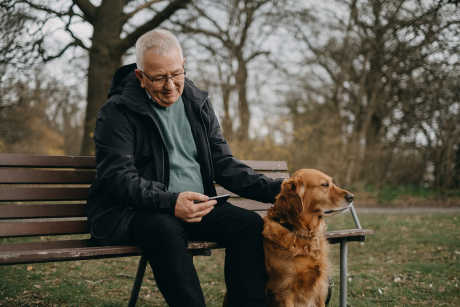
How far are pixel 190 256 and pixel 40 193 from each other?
1.27 metres

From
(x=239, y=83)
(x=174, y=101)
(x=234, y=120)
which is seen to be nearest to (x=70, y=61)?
(x=234, y=120)

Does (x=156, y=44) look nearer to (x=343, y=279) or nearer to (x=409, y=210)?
(x=343, y=279)

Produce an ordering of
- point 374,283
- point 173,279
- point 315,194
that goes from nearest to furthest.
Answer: point 173,279
point 315,194
point 374,283

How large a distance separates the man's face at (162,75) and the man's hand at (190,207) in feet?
2.13

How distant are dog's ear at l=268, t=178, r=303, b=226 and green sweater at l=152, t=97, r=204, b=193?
49 cm

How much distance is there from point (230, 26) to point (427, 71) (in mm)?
5706

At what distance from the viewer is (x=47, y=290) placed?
3811mm

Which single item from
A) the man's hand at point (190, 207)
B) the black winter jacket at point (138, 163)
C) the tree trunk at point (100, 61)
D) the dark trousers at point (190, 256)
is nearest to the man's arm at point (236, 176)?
the black winter jacket at point (138, 163)

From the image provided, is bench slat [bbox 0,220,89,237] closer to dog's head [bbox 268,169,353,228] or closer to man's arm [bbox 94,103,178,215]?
man's arm [bbox 94,103,178,215]

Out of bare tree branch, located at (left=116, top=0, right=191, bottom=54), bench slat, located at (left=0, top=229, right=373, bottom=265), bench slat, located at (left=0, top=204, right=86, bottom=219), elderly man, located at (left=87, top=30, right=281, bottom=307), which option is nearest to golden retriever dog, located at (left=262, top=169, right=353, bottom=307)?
elderly man, located at (left=87, top=30, right=281, bottom=307)

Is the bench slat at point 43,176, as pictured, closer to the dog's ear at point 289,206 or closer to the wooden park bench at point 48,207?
the wooden park bench at point 48,207

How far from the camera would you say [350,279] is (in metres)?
4.29

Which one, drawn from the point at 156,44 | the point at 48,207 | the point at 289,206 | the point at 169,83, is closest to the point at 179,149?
the point at 169,83

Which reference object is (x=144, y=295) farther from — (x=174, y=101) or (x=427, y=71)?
(x=427, y=71)
